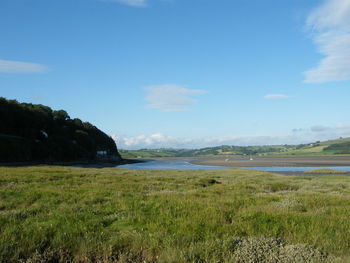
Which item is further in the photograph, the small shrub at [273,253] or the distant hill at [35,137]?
the distant hill at [35,137]

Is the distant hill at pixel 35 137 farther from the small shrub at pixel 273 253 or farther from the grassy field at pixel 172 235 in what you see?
the small shrub at pixel 273 253

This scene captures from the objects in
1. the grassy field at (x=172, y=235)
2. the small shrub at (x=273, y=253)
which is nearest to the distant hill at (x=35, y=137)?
the grassy field at (x=172, y=235)

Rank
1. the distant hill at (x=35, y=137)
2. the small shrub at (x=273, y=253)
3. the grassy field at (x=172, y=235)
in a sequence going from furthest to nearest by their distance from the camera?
the distant hill at (x=35, y=137) → the grassy field at (x=172, y=235) → the small shrub at (x=273, y=253)

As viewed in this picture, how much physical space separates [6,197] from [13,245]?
9653mm

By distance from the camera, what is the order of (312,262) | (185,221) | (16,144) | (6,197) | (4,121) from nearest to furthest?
(312,262) → (185,221) → (6,197) → (16,144) → (4,121)

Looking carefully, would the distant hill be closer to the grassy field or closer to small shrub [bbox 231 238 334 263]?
the grassy field

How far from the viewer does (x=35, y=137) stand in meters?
114

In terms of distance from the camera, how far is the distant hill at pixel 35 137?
91.4 m

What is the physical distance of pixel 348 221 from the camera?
31.4ft

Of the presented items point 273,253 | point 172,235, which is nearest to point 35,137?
point 172,235

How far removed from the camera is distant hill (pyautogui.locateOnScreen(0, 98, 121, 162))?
9138 cm

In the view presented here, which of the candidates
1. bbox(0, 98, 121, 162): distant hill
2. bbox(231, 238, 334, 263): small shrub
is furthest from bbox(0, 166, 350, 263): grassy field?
bbox(0, 98, 121, 162): distant hill

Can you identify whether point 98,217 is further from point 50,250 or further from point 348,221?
point 348,221

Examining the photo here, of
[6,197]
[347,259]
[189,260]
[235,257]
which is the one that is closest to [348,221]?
[347,259]
